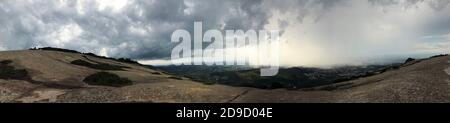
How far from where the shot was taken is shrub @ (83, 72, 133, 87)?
59.7m

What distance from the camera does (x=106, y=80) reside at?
6119 centimetres

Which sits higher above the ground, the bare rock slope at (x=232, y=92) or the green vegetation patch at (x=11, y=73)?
the green vegetation patch at (x=11, y=73)

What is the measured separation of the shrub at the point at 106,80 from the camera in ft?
196
